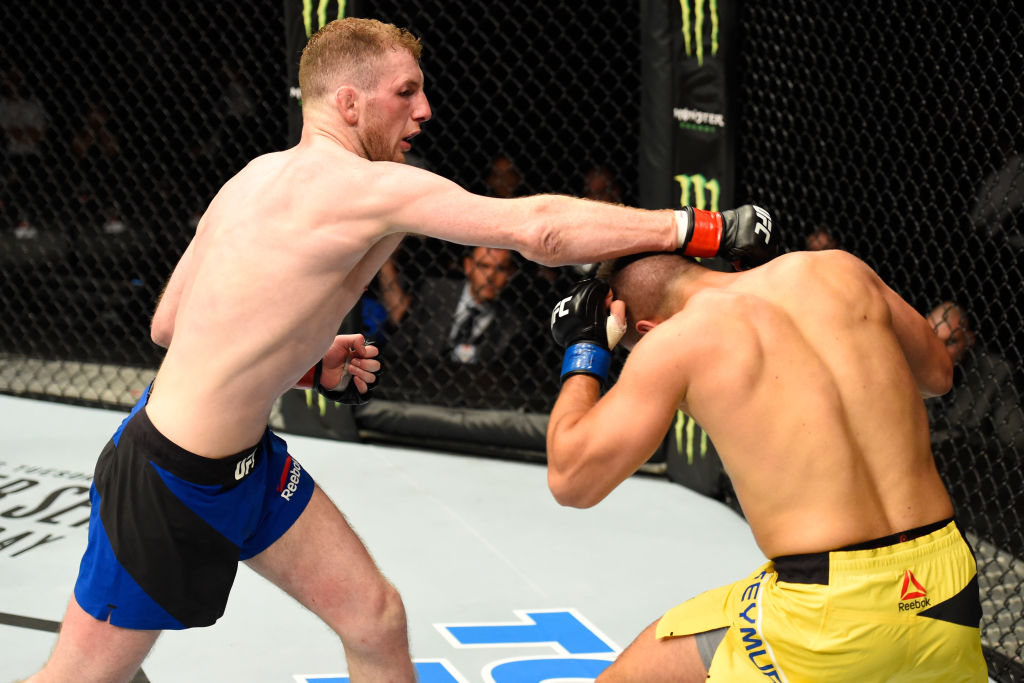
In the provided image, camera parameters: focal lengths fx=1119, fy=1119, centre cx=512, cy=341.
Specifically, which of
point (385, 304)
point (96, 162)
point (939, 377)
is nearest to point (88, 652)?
point (939, 377)

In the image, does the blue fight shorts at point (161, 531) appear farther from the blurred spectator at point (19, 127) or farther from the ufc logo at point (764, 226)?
the blurred spectator at point (19, 127)

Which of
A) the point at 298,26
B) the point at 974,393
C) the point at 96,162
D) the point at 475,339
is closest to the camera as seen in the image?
the point at 974,393

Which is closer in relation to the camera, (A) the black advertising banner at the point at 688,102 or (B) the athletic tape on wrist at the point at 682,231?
(B) the athletic tape on wrist at the point at 682,231

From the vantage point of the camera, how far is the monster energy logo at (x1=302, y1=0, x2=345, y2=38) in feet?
12.7

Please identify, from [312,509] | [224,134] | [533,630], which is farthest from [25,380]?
[312,509]

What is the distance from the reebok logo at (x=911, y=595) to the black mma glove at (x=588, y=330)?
20.8 inches

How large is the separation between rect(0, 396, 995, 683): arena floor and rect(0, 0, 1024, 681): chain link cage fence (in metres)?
0.57

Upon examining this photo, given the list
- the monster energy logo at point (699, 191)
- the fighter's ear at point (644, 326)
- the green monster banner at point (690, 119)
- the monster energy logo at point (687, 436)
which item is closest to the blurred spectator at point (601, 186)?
the green monster banner at point (690, 119)

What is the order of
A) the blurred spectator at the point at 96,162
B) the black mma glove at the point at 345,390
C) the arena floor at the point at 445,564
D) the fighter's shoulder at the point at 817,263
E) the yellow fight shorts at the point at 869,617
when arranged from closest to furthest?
the yellow fight shorts at the point at 869,617
the fighter's shoulder at the point at 817,263
the black mma glove at the point at 345,390
the arena floor at the point at 445,564
the blurred spectator at the point at 96,162

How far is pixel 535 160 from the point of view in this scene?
197 inches

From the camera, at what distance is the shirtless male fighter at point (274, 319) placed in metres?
1.71

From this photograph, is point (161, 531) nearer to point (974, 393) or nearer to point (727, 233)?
point (727, 233)

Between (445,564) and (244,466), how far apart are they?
1343mm

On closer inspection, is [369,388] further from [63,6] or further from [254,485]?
[63,6]
